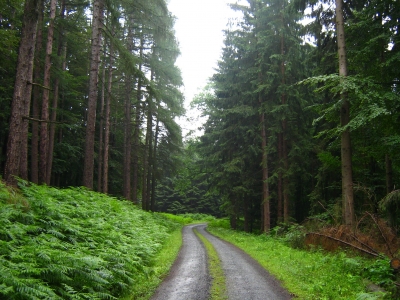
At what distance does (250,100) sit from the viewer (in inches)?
896

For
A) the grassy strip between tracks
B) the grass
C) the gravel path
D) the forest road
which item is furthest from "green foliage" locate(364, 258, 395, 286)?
the grass

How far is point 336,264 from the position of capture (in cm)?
915

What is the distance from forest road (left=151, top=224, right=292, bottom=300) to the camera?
706 cm

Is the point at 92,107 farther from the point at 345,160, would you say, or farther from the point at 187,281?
the point at 345,160

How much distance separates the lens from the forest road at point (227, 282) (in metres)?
7.06

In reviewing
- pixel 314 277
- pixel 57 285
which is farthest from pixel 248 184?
pixel 57 285

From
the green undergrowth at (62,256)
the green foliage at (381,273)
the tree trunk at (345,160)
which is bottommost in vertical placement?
the green foliage at (381,273)

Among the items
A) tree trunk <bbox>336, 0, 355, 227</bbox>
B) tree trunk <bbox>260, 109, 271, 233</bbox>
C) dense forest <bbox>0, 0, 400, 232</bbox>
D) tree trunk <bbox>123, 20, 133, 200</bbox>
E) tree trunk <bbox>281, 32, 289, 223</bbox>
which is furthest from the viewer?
tree trunk <bbox>123, 20, 133, 200</bbox>

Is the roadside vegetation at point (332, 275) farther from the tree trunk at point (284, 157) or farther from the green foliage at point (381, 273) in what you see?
the tree trunk at point (284, 157)

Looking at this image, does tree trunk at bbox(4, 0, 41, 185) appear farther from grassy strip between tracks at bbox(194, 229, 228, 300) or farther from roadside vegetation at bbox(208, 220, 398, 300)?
roadside vegetation at bbox(208, 220, 398, 300)

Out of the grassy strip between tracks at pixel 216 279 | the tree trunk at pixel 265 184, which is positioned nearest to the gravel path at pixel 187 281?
the grassy strip between tracks at pixel 216 279

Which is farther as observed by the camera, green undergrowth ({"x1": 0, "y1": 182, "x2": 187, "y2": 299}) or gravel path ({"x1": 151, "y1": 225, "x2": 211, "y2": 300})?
gravel path ({"x1": 151, "y1": 225, "x2": 211, "y2": 300})

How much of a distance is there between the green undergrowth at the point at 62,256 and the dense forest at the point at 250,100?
6.71ft

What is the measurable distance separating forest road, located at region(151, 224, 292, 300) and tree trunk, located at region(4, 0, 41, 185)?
5.78m
